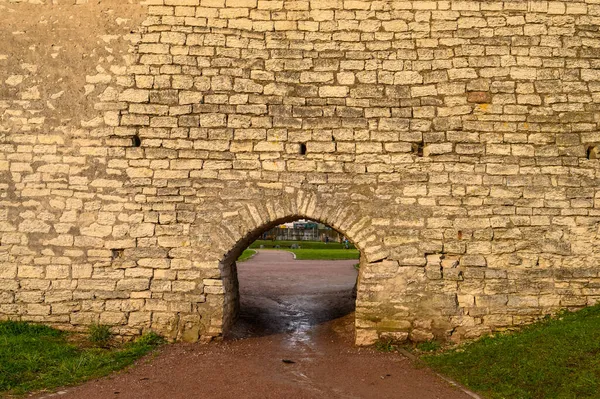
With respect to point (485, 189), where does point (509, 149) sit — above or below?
above

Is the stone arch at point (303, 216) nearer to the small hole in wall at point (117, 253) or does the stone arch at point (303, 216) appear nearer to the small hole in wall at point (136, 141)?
the small hole in wall at point (117, 253)

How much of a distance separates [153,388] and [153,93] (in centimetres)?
405

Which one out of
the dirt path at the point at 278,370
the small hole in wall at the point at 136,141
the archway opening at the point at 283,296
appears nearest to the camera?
the dirt path at the point at 278,370

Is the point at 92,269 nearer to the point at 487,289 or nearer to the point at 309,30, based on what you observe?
the point at 309,30

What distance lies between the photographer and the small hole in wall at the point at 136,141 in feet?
21.0

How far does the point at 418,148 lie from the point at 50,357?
218 inches

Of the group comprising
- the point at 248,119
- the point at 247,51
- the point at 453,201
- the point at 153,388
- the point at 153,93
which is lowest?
the point at 153,388

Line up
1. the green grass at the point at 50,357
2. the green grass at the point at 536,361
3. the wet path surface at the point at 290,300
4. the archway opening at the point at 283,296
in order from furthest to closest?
the wet path surface at the point at 290,300, the archway opening at the point at 283,296, the green grass at the point at 50,357, the green grass at the point at 536,361

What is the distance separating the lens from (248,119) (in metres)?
6.44

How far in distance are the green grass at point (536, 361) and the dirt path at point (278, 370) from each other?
0.41m

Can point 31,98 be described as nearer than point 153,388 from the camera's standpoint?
No

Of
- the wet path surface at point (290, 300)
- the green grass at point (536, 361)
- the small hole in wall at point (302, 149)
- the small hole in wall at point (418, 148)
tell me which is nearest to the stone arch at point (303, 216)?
the small hole in wall at point (302, 149)

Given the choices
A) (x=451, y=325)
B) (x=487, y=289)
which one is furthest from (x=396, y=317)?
(x=487, y=289)

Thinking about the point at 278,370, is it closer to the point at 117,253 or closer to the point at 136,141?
the point at 117,253
